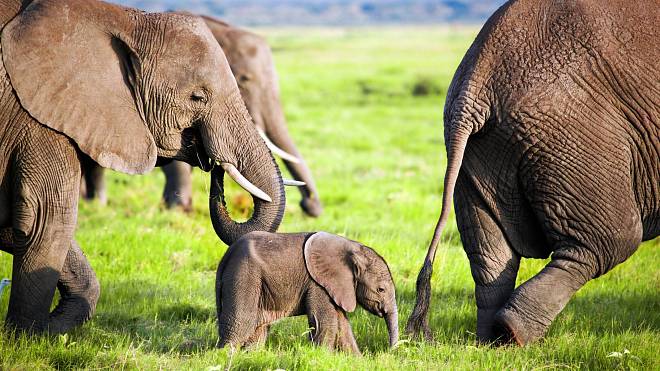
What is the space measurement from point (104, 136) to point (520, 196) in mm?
2474

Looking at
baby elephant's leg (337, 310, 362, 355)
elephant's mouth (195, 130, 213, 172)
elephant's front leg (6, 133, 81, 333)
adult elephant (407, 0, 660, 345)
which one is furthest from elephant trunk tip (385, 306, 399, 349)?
elephant's front leg (6, 133, 81, 333)

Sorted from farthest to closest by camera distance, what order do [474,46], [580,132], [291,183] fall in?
[291,183]
[474,46]
[580,132]

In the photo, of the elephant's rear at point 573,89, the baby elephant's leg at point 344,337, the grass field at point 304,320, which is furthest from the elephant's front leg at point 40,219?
the elephant's rear at point 573,89

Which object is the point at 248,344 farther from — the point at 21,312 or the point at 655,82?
the point at 655,82

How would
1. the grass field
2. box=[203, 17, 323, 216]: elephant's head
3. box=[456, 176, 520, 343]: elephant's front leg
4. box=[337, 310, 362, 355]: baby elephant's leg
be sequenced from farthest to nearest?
box=[203, 17, 323, 216]: elephant's head < box=[456, 176, 520, 343]: elephant's front leg < box=[337, 310, 362, 355]: baby elephant's leg < the grass field

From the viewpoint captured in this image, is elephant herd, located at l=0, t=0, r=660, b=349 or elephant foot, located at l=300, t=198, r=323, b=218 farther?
elephant foot, located at l=300, t=198, r=323, b=218

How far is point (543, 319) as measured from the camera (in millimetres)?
5539

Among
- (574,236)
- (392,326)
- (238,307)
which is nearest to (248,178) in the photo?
(238,307)

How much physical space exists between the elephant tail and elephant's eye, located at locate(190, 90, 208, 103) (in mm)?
1497

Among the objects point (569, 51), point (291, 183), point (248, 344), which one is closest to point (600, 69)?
point (569, 51)

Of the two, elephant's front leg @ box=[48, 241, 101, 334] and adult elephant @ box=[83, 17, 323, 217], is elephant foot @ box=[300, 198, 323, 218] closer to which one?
adult elephant @ box=[83, 17, 323, 217]

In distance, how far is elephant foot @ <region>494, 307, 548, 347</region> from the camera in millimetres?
A: 5504

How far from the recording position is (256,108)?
1045 cm

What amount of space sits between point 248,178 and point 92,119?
1013mm
